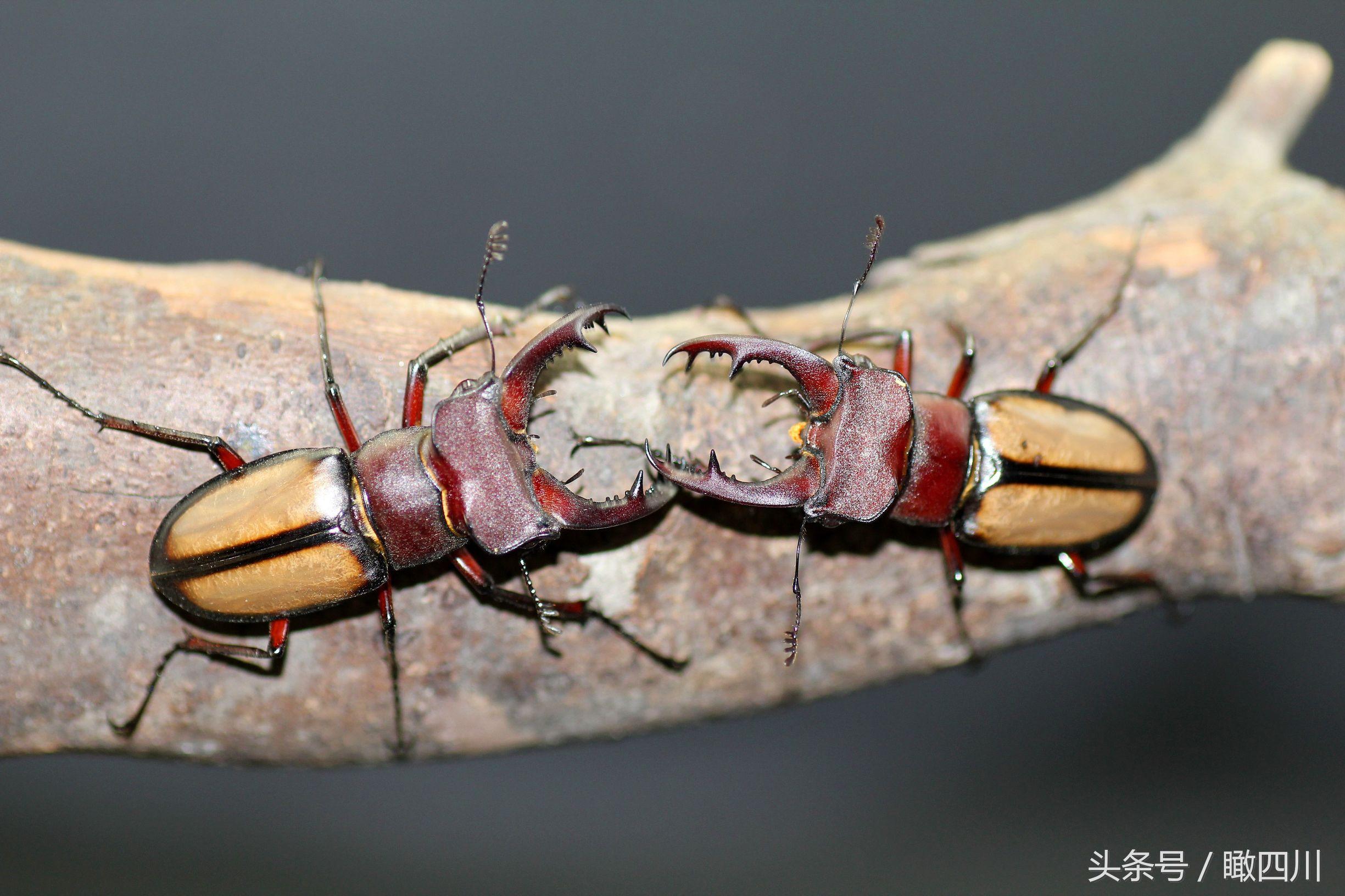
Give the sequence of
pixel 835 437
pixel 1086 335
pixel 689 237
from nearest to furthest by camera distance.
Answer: pixel 835 437
pixel 1086 335
pixel 689 237

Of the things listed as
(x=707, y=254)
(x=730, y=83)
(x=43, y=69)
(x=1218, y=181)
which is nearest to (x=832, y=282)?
(x=707, y=254)

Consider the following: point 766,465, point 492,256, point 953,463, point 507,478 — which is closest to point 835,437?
point 766,465

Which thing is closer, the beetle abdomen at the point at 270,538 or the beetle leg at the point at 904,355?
the beetle abdomen at the point at 270,538

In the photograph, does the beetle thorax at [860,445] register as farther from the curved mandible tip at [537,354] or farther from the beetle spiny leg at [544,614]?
the beetle spiny leg at [544,614]

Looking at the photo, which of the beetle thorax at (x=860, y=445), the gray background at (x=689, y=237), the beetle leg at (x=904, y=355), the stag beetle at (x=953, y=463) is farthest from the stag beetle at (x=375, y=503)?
the gray background at (x=689, y=237)

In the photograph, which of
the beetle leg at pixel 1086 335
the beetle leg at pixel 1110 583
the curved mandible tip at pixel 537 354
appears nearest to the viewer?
the curved mandible tip at pixel 537 354

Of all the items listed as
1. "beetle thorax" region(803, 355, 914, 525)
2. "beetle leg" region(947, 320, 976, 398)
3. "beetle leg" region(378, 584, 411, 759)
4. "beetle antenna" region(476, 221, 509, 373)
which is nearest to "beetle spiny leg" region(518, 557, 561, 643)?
"beetle leg" region(378, 584, 411, 759)

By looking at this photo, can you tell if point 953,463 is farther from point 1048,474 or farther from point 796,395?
point 796,395
